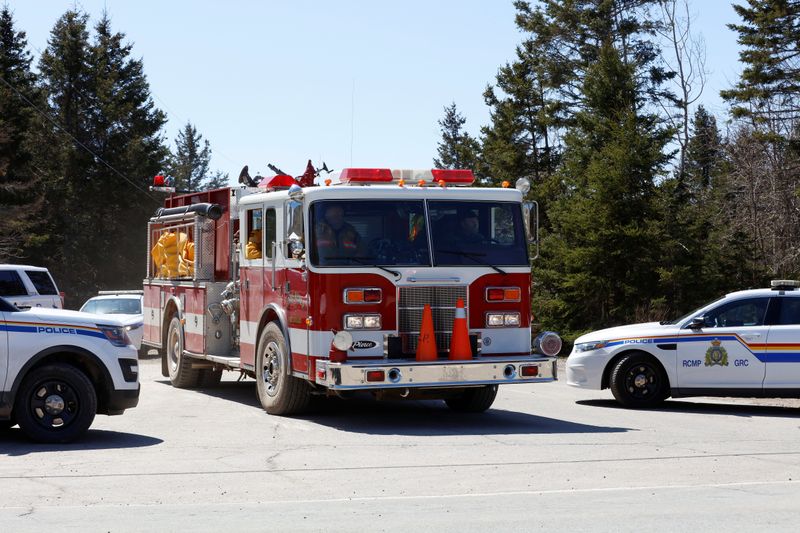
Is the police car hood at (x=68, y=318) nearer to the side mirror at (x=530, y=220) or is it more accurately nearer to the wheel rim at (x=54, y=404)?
the wheel rim at (x=54, y=404)

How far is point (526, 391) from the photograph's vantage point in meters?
19.2

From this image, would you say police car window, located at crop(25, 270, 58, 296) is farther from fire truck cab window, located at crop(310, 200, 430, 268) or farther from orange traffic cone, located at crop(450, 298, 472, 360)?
orange traffic cone, located at crop(450, 298, 472, 360)

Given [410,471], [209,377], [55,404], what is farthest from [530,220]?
[209,377]

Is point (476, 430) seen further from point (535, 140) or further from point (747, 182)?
point (535, 140)

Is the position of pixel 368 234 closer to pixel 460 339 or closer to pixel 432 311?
pixel 432 311

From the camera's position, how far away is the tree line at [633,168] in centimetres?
3170

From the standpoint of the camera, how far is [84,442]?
39.3 feet

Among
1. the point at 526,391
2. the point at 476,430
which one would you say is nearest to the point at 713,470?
the point at 476,430

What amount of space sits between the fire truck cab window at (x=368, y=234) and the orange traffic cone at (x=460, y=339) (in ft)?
2.17

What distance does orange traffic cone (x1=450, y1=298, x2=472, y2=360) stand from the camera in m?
13.2

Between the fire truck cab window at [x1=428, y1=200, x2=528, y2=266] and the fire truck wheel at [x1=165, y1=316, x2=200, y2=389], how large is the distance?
241 inches

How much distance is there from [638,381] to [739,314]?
1599mm

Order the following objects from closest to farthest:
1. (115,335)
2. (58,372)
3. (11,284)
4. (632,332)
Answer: (58,372), (115,335), (632,332), (11,284)

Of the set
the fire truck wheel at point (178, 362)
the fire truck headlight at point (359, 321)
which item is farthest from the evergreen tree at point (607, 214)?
the fire truck headlight at point (359, 321)
